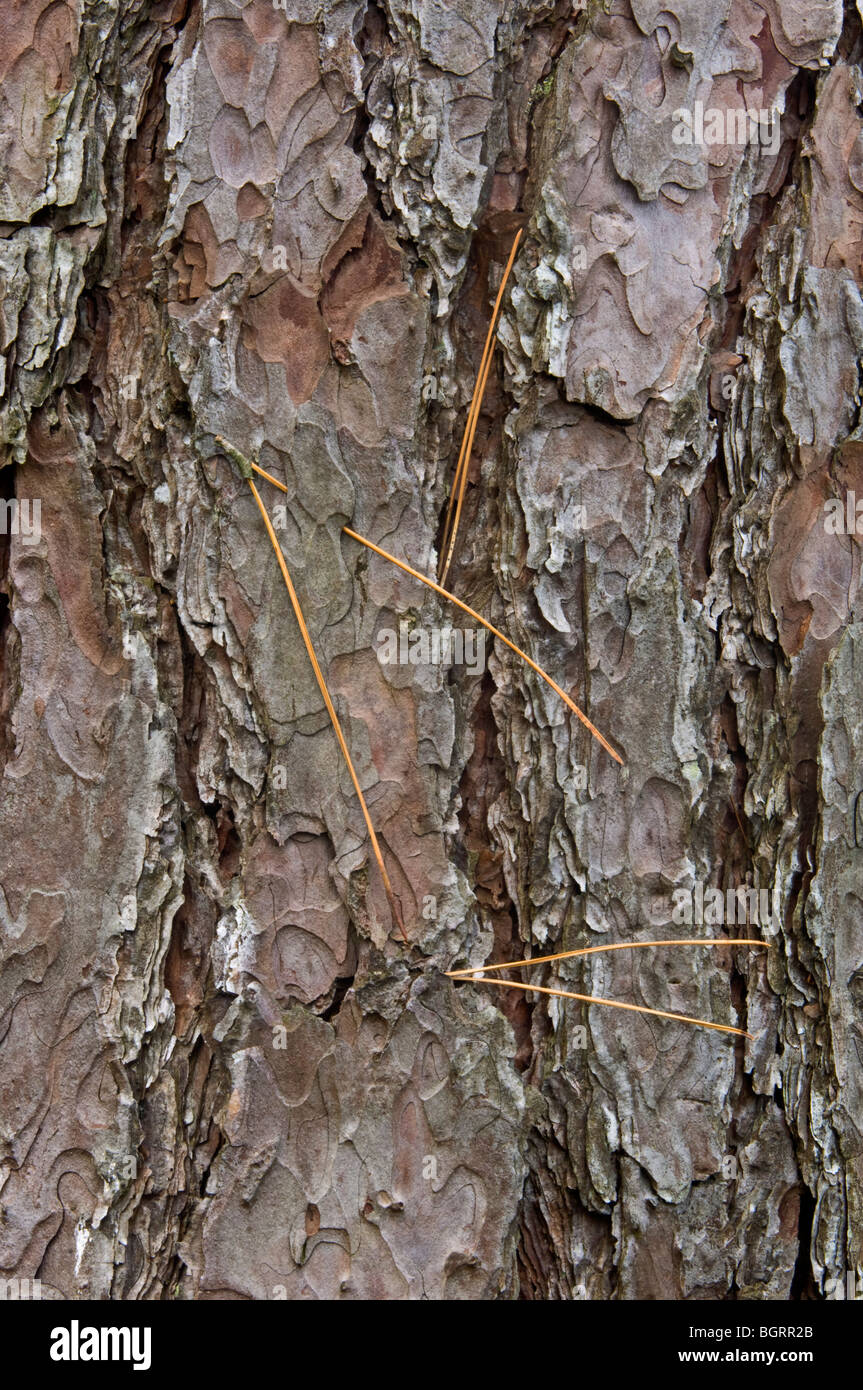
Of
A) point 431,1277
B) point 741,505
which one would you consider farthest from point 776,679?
point 431,1277

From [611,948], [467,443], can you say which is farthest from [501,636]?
[611,948]

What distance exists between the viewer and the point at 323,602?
1369 millimetres

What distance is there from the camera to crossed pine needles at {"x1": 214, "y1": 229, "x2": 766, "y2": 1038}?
1361mm

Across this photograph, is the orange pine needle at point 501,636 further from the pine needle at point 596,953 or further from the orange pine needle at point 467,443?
the pine needle at point 596,953

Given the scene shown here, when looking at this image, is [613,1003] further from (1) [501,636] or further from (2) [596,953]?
(1) [501,636]

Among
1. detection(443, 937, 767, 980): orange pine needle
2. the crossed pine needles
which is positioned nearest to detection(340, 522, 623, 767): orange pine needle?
the crossed pine needles

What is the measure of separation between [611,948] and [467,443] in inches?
28.1

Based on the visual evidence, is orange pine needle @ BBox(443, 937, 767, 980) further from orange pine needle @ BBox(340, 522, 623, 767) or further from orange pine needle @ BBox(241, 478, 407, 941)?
orange pine needle @ BBox(340, 522, 623, 767)

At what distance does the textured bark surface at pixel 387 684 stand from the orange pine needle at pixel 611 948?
1 cm

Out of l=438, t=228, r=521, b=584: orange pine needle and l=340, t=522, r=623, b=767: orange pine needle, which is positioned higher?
l=438, t=228, r=521, b=584: orange pine needle

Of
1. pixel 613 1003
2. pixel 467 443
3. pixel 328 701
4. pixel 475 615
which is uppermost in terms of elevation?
pixel 467 443

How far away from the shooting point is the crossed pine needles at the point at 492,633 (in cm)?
136

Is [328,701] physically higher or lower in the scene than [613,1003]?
higher

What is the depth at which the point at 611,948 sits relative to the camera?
1.39 m
